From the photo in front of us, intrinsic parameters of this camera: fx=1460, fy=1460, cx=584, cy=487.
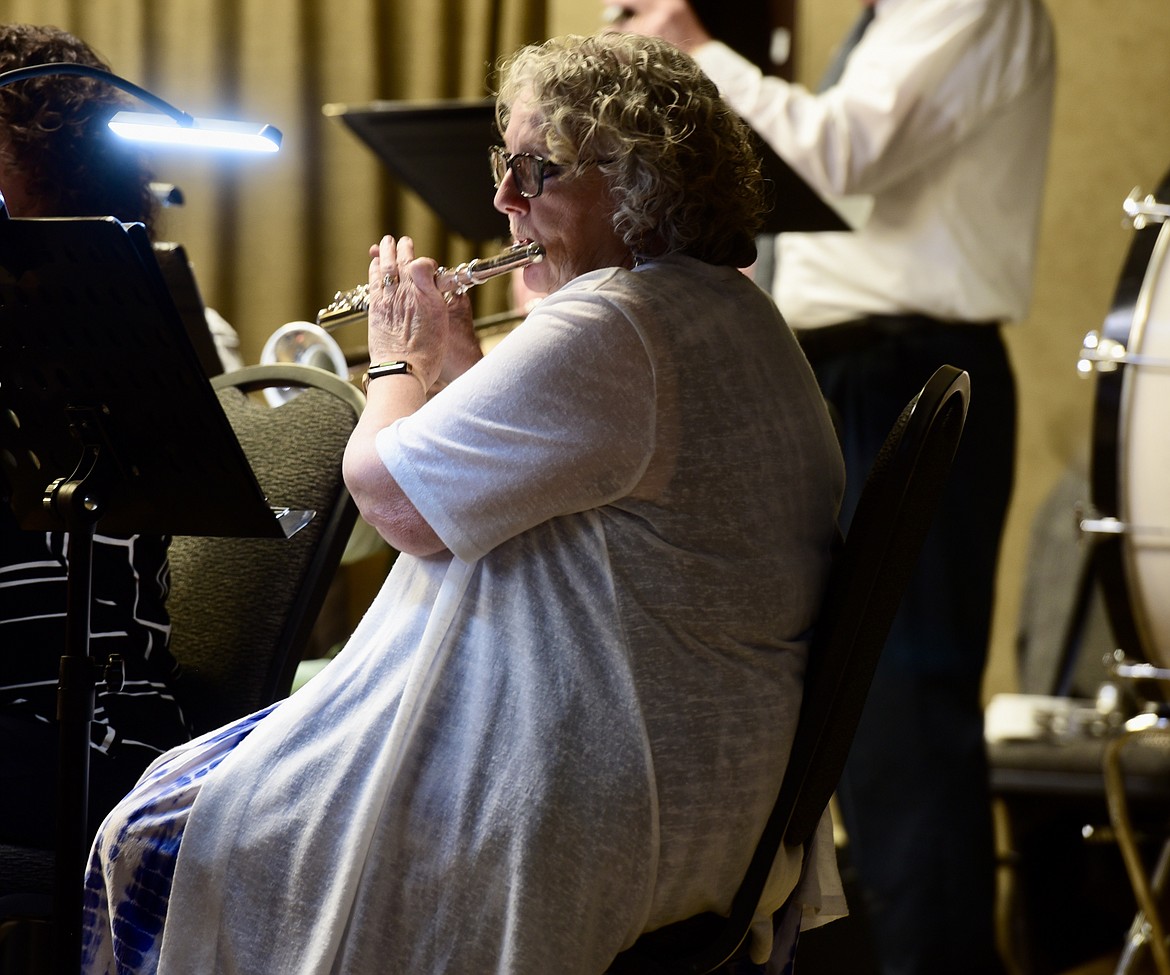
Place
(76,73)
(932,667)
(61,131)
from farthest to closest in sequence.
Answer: (932,667)
(61,131)
(76,73)

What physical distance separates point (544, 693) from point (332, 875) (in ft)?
0.68

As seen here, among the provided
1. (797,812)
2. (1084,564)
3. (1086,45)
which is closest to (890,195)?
(1084,564)

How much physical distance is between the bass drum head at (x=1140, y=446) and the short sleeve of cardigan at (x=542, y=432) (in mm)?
1175

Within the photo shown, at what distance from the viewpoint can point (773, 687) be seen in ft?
3.67

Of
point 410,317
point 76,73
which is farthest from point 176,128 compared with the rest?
point 410,317

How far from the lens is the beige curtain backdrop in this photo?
10.2 ft

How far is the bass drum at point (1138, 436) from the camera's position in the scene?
200 cm

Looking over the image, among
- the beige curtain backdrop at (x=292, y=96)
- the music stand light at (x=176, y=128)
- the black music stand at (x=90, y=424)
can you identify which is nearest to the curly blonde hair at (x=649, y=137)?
the music stand light at (x=176, y=128)

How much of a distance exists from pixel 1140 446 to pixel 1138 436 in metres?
0.01

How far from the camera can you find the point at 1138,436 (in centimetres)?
201

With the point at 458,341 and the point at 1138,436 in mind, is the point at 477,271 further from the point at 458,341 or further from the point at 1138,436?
the point at 1138,436

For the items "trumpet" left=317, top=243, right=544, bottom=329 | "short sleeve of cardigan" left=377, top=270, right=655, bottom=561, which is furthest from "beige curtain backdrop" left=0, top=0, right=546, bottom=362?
"short sleeve of cardigan" left=377, top=270, right=655, bottom=561

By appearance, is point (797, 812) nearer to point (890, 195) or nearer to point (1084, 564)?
point (890, 195)

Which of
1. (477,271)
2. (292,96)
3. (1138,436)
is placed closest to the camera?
→ (477,271)
